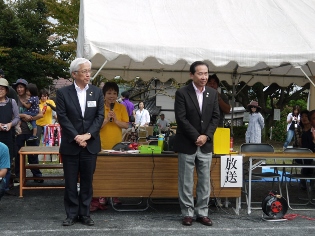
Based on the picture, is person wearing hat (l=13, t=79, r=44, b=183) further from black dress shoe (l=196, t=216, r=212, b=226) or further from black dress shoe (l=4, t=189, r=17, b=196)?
black dress shoe (l=196, t=216, r=212, b=226)

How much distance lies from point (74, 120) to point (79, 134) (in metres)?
0.17

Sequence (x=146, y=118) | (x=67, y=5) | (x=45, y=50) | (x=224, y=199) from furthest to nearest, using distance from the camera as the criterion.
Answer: (x=45, y=50), (x=67, y=5), (x=146, y=118), (x=224, y=199)

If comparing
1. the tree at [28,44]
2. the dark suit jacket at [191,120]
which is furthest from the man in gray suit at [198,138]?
the tree at [28,44]

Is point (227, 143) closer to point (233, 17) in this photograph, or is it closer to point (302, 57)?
point (302, 57)

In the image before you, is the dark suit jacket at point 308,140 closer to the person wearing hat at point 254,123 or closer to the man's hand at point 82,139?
the man's hand at point 82,139

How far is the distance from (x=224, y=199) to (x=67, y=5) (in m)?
15.1

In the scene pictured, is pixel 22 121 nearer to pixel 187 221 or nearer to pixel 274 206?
pixel 187 221

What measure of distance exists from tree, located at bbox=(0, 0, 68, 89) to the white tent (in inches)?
698

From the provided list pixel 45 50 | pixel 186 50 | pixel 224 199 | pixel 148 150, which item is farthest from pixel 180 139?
pixel 45 50

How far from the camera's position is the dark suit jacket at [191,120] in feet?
18.1

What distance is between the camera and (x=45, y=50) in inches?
1022

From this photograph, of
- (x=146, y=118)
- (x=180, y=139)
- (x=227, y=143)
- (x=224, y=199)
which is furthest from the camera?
(x=146, y=118)

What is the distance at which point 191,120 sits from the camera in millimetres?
5574

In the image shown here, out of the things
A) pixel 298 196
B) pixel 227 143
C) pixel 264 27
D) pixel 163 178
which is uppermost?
pixel 264 27
